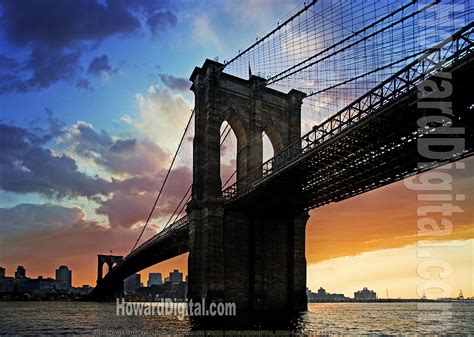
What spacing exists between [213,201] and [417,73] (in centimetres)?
2513

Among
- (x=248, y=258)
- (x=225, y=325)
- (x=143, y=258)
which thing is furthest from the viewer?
(x=143, y=258)

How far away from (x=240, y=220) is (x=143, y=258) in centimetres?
4429

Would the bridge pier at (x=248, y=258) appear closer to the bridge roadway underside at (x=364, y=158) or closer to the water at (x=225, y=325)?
the bridge roadway underside at (x=364, y=158)

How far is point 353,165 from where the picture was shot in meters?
37.5

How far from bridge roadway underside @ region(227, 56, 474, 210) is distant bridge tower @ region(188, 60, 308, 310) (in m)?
1.23

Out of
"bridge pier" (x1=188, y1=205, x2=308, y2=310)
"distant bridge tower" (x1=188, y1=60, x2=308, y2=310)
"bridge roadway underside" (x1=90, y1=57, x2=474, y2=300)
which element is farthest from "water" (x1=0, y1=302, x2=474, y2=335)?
"bridge roadway underside" (x1=90, y1=57, x2=474, y2=300)

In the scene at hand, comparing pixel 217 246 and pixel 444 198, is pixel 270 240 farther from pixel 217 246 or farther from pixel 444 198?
pixel 444 198

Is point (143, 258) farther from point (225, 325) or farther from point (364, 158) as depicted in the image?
point (364, 158)

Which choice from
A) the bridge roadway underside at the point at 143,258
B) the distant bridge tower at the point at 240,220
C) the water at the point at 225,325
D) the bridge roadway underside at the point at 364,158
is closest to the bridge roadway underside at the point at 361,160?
the bridge roadway underside at the point at 364,158

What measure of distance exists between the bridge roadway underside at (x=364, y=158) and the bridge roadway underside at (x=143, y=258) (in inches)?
657

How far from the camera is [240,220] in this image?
4825 cm

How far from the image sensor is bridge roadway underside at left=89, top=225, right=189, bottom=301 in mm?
64537

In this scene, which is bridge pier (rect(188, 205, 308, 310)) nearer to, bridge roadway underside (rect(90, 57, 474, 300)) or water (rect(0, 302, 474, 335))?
bridge roadway underside (rect(90, 57, 474, 300))

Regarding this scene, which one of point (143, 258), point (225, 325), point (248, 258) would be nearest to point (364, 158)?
point (225, 325)
